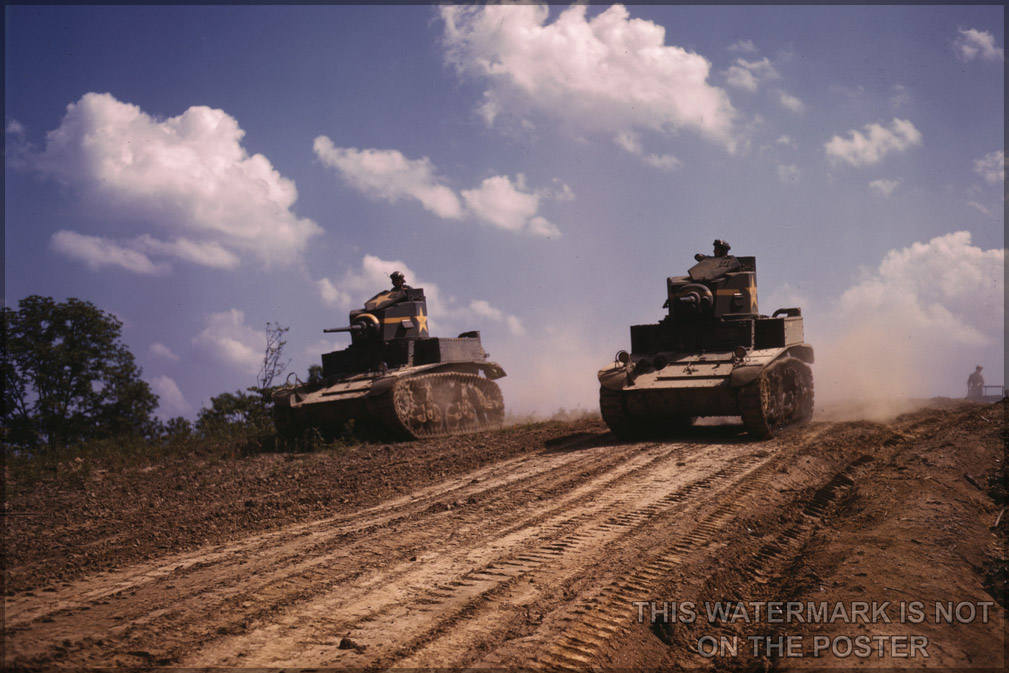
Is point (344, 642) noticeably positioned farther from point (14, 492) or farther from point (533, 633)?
point (14, 492)

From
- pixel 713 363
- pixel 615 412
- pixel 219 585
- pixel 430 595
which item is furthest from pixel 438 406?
pixel 430 595

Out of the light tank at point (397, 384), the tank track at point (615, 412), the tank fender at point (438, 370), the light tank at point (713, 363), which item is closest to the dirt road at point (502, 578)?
the light tank at point (713, 363)

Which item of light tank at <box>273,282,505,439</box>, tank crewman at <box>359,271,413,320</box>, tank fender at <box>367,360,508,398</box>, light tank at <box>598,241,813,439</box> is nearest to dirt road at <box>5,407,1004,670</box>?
light tank at <box>598,241,813,439</box>

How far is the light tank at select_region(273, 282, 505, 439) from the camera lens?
47.5 feet

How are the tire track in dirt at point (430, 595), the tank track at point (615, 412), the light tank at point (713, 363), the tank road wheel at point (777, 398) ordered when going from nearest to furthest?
the tire track in dirt at point (430, 595), the tank road wheel at point (777, 398), the light tank at point (713, 363), the tank track at point (615, 412)

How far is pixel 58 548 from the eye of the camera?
6.53 metres

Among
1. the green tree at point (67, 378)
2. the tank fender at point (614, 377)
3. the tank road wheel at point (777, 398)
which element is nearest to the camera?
the tank road wheel at point (777, 398)

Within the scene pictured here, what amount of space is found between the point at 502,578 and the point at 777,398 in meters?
9.06

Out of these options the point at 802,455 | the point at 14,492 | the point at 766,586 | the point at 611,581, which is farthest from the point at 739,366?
the point at 14,492

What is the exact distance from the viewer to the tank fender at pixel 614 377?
12.1 m

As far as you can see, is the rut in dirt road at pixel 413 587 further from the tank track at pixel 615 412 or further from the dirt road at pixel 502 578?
the tank track at pixel 615 412

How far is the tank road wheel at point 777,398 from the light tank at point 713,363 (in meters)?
0.02

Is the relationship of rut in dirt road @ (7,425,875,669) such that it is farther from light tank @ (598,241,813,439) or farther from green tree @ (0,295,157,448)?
green tree @ (0,295,157,448)

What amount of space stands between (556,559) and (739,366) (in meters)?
7.08
